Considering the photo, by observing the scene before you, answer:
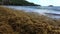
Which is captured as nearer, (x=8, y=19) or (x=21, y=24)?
(x=21, y=24)

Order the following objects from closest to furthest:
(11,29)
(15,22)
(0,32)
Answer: (0,32), (11,29), (15,22)

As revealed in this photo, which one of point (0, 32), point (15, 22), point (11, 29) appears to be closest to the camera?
point (0, 32)

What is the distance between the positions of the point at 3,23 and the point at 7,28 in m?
0.73

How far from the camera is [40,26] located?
505 inches

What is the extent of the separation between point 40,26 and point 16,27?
1443 mm

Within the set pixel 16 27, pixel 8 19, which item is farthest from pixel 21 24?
pixel 8 19

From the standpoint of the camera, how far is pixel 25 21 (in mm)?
13500

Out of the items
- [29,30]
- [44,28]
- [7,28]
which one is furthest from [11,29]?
[44,28]

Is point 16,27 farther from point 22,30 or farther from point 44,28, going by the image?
point 44,28

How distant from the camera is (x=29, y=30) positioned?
12281mm

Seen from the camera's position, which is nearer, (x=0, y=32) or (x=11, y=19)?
(x=0, y=32)

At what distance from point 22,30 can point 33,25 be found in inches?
32.4

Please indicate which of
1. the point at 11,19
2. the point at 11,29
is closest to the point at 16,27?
the point at 11,29

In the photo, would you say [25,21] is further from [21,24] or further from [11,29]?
[11,29]
